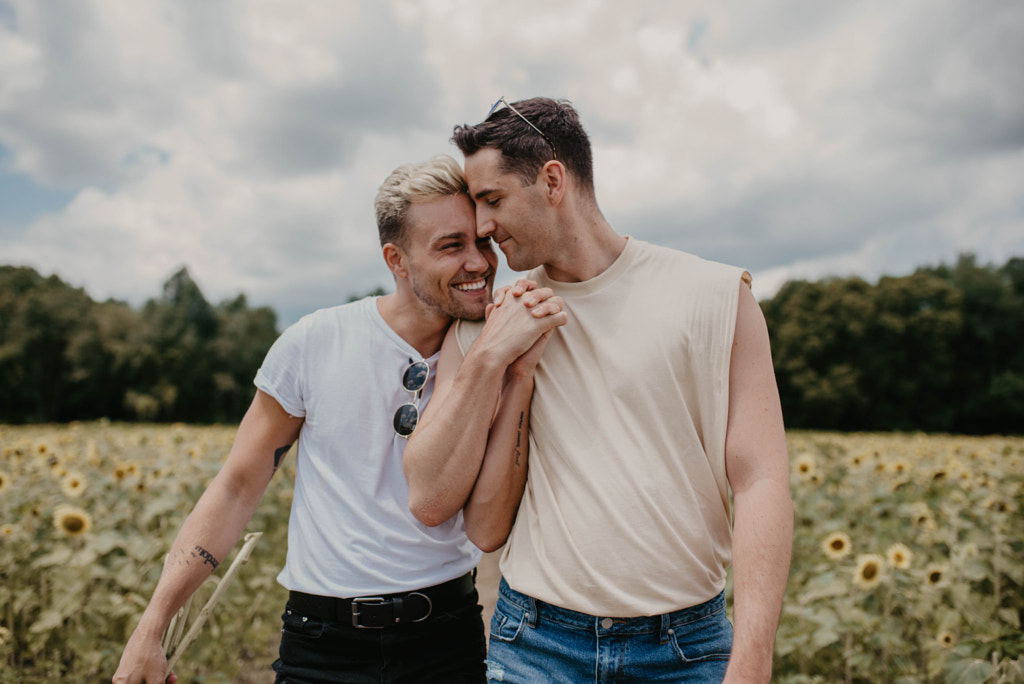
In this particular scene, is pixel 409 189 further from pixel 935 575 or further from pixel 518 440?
pixel 935 575

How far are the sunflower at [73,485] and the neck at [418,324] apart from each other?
11.4 feet

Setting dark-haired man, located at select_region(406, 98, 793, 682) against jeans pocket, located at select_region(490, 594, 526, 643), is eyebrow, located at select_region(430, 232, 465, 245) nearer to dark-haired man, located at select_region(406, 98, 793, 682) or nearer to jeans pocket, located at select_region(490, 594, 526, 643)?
dark-haired man, located at select_region(406, 98, 793, 682)

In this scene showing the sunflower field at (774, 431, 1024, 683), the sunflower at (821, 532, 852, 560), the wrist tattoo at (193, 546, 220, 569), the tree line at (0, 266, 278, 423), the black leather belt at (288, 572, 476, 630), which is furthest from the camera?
the tree line at (0, 266, 278, 423)

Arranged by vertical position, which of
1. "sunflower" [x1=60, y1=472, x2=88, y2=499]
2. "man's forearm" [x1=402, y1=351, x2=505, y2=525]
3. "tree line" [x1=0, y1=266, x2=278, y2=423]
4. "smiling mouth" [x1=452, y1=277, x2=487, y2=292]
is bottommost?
"sunflower" [x1=60, y1=472, x2=88, y2=499]

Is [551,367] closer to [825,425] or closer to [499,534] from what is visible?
[499,534]

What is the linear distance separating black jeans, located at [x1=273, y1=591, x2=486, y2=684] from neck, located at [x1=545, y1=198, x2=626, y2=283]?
1.19 meters

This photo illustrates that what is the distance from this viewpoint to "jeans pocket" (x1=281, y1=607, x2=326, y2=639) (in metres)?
2.23

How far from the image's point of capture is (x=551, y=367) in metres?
2.01

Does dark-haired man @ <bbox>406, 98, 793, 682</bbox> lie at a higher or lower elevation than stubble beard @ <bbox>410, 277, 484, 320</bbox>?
lower

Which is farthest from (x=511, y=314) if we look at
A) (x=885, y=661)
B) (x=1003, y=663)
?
(x=885, y=661)

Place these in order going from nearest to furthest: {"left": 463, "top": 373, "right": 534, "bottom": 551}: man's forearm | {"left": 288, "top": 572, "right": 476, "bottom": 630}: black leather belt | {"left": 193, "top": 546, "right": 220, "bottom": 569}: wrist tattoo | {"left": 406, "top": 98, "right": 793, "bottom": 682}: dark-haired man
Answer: {"left": 406, "top": 98, "right": 793, "bottom": 682}: dark-haired man, {"left": 463, "top": 373, "right": 534, "bottom": 551}: man's forearm, {"left": 288, "top": 572, "right": 476, "bottom": 630}: black leather belt, {"left": 193, "top": 546, "right": 220, "bottom": 569}: wrist tattoo

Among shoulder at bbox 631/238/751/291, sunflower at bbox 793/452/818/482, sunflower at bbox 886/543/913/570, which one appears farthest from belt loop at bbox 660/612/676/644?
sunflower at bbox 793/452/818/482

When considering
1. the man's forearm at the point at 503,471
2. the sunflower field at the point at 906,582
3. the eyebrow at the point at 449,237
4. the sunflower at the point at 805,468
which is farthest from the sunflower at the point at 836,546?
the eyebrow at the point at 449,237

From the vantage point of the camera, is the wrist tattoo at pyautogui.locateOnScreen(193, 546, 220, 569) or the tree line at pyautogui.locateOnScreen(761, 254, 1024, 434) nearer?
the wrist tattoo at pyautogui.locateOnScreen(193, 546, 220, 569)
